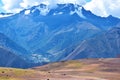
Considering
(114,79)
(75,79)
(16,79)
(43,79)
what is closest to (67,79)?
(75,79)

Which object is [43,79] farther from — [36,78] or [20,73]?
[20,73]

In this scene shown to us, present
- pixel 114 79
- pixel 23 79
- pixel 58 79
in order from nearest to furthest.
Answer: pixel 23 79 < pixel 58 79 < pixel 114 79

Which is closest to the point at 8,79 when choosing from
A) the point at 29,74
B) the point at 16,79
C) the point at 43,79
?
the point at 16,79

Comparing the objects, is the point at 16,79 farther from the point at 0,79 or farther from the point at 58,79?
the point at 58,79

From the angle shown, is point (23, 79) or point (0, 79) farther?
point (23, 79)

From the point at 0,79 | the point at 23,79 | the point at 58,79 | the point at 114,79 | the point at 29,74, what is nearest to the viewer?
the point at 0,79

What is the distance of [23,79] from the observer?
128 m

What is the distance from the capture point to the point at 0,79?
118 metres

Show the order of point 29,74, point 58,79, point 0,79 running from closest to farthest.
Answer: point 0,79, point 58,79, point 29,74

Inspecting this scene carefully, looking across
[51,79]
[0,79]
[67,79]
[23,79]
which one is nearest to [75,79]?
[67,79]

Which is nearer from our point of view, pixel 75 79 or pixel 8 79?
pixel 8 79

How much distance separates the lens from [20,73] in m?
145

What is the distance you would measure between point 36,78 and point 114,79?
169ft

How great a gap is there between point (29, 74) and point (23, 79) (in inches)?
768
